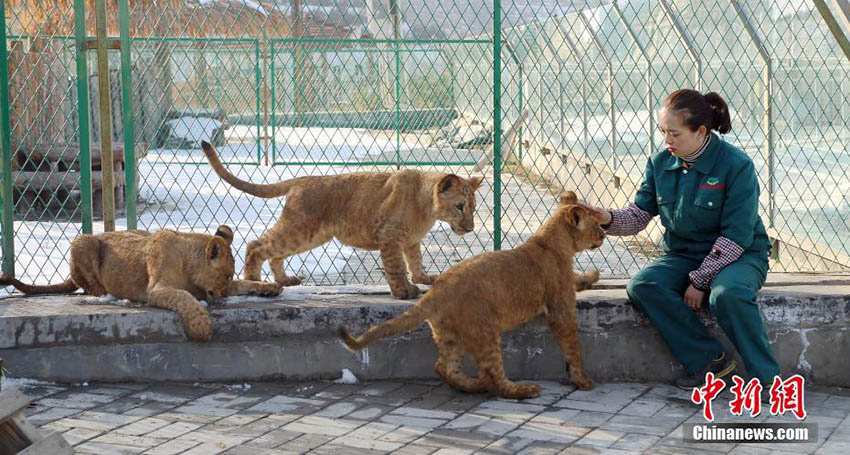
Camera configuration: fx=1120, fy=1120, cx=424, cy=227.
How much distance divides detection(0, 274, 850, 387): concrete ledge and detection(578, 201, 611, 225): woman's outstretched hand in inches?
18.2

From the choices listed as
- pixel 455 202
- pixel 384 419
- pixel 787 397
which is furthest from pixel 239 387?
pixel 787 397

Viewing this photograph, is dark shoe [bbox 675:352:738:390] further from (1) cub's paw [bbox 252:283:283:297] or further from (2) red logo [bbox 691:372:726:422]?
(1) cub's paw [bbox 252:283:283:297]

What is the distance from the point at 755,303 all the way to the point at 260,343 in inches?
104

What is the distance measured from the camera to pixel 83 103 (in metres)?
6.58

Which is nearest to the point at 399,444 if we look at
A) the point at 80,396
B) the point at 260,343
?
the point at 260,343

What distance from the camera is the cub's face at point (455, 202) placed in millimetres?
6492

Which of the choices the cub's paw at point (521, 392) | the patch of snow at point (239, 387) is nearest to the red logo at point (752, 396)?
the cub's paw at point (521, 392)

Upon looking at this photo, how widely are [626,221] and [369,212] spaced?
4.92 ft

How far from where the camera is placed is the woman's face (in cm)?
579

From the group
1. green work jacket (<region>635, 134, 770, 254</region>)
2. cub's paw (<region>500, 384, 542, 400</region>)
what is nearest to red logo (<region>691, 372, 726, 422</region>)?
green work jacket (<region>635, 134, 770, 254</region>)

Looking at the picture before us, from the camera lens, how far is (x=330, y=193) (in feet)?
22.1

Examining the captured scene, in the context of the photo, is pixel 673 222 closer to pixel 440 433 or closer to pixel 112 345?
pixel 440 433

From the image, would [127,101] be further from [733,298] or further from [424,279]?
[733,298]

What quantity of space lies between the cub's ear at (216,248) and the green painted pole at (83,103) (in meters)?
0.95
